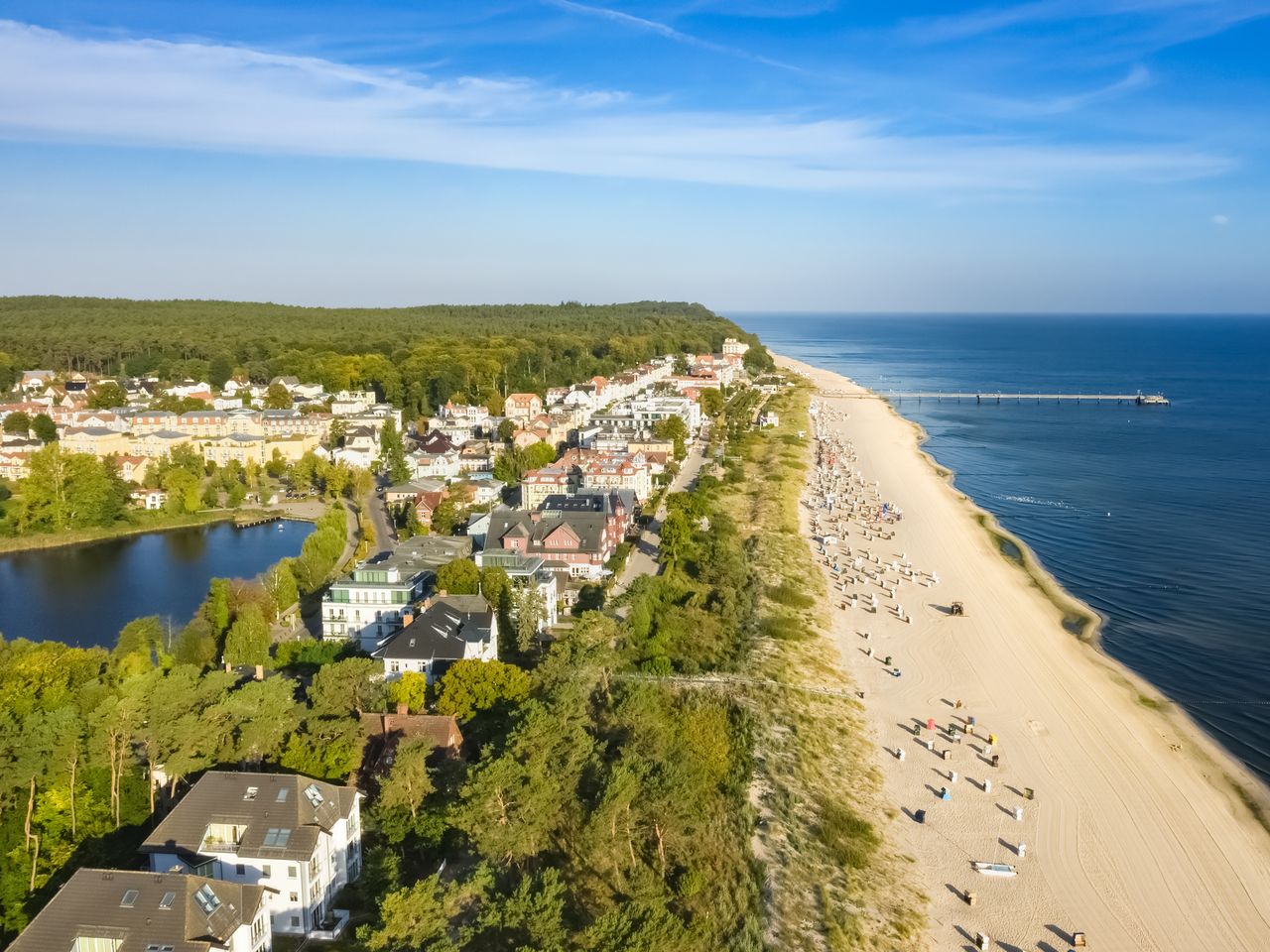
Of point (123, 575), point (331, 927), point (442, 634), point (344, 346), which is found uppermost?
point (344, 346)

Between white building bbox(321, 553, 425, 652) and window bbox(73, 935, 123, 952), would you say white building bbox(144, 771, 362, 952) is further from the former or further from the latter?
white building bbox(321, 553, 425, 652)

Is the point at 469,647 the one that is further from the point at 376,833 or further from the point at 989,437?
the point at 989,437

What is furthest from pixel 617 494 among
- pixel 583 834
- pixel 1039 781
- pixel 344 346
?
pixel 344 346

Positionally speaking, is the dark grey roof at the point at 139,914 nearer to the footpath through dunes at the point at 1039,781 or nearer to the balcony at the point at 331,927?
the balcony at the point at 331,927

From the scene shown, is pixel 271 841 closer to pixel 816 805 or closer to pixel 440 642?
pixel 440 642

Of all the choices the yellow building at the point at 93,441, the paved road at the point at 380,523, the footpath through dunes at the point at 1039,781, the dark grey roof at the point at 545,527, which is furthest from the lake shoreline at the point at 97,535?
the footpath through dunes at the point at 1039,781

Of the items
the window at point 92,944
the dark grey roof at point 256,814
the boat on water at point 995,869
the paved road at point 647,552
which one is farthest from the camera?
the paved road at point 647,552

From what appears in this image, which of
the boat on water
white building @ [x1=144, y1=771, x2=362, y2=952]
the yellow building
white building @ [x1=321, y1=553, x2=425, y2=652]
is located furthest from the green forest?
the yellow building
